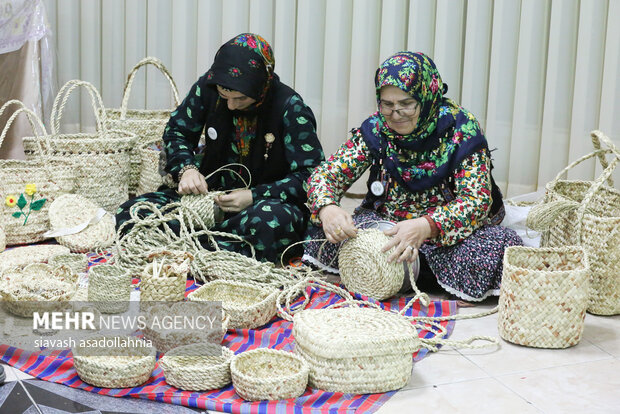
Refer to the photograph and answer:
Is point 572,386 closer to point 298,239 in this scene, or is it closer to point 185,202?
point 298,239

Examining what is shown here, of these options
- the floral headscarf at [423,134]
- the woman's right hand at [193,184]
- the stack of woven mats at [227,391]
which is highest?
the floral headscarf at [423,134]

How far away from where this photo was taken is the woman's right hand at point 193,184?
301 cm

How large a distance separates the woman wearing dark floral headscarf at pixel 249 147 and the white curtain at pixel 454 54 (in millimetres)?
1170

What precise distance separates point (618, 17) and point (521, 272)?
180 cm

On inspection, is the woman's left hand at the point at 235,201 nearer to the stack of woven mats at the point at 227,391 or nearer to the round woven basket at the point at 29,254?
the round woven basket at the point at 29,254

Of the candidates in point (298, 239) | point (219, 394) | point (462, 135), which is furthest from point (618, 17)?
point (219, 394)

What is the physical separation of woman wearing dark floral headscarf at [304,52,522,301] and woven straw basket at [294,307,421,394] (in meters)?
0.55

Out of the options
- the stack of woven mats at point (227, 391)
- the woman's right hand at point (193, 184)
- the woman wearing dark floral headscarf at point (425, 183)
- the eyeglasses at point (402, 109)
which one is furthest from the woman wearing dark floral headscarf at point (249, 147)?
the stack of woven mats at point (227, 391)

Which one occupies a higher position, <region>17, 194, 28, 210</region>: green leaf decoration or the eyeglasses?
the eyeglasses

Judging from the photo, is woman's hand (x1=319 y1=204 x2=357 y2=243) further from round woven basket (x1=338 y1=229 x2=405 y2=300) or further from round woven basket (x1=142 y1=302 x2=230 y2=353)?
round woven basket (x1=142 y1=302 x2=230 y2=353)

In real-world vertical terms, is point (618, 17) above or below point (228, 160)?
above

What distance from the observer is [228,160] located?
126 inches

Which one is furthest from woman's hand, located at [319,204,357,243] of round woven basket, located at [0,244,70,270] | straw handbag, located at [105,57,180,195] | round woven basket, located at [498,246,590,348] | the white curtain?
the white curtain

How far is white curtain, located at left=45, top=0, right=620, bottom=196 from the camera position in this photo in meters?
3.71
